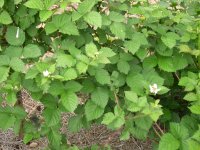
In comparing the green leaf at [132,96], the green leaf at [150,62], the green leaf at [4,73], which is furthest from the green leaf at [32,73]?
the green leaf at [150,62]

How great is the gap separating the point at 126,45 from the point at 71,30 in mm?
338

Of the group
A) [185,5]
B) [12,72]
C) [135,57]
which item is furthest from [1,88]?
[185,5]

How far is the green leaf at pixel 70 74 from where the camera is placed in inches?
73.4

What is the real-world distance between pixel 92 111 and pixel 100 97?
9 centimetres

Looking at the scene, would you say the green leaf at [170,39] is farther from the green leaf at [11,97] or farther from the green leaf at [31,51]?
the green leaf at [11,97]

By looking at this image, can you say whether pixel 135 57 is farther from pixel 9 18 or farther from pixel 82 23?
pixel 9 18

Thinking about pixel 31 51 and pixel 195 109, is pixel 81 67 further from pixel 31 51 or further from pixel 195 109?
pixel 195 109

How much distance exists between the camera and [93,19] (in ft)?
6.48

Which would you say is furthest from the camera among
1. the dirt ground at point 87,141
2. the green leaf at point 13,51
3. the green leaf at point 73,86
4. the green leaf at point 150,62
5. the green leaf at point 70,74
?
the dirt ground at point 87,141

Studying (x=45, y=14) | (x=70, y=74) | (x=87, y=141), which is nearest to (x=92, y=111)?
(x=70, y=74)

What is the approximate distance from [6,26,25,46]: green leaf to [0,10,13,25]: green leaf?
10 centimetres

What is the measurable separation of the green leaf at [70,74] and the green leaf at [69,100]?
0.13m

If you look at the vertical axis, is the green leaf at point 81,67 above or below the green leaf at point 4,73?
above

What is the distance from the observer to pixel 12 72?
2242mm
